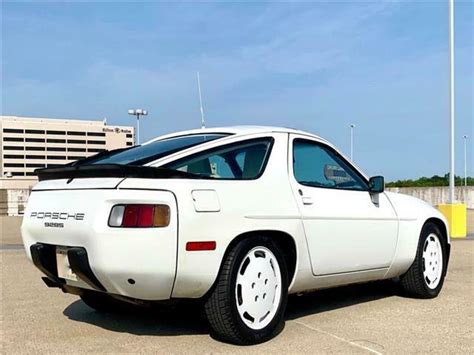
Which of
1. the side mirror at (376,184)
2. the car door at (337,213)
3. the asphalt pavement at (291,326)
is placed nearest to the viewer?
the asphalt pavement at (291,326)

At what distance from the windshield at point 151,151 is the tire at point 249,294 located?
0.88 meters

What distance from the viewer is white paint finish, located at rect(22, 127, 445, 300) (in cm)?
363

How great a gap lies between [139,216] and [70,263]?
629 mm

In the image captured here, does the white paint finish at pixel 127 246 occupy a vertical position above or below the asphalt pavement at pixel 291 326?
above

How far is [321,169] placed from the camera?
4.98 meters

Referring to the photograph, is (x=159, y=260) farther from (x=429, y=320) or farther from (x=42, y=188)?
(x=429, y=320)

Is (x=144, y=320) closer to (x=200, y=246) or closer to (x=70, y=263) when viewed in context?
(x=70, y=263)

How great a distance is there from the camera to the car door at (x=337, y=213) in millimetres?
4578

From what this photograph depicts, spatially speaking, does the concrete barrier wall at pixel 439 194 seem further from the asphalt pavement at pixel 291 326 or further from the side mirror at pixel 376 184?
the side mirror at pixel 376 184

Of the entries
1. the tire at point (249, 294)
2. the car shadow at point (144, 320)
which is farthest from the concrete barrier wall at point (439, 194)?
the tire at point (249, 294)

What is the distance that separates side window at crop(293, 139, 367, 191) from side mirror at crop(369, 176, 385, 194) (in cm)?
6

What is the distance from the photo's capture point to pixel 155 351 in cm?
388

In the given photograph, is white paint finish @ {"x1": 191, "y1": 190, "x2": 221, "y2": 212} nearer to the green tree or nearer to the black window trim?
the black window trim

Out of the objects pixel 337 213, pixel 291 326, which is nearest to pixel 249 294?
pixel 291 326
